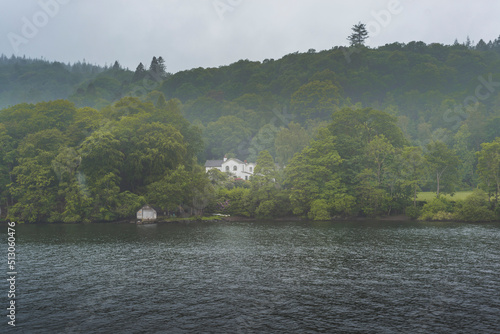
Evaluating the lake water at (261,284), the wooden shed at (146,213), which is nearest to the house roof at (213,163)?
the wooden shed at (146,213)

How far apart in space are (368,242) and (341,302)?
26.3 meters

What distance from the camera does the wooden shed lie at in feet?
273

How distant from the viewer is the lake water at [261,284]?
81.0 feet

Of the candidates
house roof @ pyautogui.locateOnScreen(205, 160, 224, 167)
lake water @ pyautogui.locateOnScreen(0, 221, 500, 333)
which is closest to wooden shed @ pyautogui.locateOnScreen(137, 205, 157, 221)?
lake water @ pyautogui.locateOnScreen(0, 221, 500, 333)

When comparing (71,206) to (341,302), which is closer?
(341,302)

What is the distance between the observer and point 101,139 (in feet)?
283

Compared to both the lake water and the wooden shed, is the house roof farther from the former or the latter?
the lake water

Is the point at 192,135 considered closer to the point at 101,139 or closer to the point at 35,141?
the point at 101,139

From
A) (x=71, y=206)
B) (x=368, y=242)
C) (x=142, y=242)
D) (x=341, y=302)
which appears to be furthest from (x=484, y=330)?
(x=71, y=206)

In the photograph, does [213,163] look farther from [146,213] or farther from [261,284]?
[261,284]

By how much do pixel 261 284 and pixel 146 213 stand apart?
55.2m

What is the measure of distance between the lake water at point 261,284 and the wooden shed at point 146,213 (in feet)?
77.5

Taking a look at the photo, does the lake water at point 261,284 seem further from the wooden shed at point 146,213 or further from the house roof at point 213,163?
the house roof at point 213,163

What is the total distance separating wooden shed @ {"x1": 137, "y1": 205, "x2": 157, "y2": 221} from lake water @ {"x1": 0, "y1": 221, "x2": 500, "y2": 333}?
2362cm
